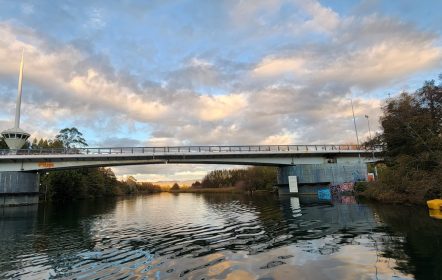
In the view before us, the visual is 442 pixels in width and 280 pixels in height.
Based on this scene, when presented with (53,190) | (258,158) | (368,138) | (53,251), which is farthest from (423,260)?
(53,190)

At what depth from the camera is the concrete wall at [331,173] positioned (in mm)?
76250

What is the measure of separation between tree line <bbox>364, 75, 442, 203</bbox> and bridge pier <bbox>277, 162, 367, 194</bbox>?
25.0 metres

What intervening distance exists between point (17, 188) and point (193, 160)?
3778 cm

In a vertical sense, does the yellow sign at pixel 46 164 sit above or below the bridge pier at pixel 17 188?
above

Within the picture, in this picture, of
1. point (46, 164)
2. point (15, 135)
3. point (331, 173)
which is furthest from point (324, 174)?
point (15, 135)

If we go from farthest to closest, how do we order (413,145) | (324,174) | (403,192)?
(324,174) → (413,145) → (403,192)

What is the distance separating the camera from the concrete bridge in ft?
228

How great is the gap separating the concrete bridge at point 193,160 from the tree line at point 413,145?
54.8ft

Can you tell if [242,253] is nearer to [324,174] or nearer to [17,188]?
[324,174]

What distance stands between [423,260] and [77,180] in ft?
347

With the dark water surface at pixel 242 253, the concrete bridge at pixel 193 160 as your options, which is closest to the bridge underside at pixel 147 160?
the concrete bridge at pixel 193 160

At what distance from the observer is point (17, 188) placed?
6900 cm

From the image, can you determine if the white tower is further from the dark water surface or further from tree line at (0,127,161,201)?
the dark water surface

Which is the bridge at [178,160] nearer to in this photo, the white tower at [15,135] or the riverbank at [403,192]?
the white tower at [15,135]
